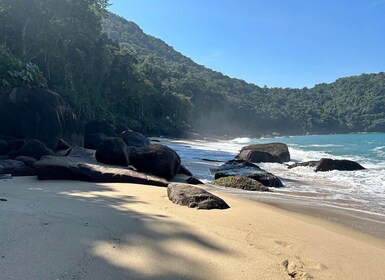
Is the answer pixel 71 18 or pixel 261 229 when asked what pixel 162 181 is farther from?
pixel 71 18

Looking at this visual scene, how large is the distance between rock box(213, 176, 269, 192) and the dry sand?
4782 millimetres

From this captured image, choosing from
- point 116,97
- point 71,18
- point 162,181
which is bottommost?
point 162,181

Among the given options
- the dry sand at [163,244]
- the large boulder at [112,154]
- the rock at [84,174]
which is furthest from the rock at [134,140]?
the dry sand at [163,244]

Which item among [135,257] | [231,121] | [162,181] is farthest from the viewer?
[231,121]

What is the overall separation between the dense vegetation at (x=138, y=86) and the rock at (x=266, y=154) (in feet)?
44.3

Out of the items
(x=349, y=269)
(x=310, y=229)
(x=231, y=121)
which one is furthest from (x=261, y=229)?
(x=231, y=121)

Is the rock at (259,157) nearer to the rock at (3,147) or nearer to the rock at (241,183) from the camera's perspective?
the rock at (241,183)

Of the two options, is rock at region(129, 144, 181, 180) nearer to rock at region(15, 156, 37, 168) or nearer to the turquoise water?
rock at region(15, 156, 37, 168)

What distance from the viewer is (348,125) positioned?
127 meters

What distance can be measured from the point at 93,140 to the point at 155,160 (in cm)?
1092

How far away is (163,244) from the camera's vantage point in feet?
13.4

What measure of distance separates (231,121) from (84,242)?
10419 cm

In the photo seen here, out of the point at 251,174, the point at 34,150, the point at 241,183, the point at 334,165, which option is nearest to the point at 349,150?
the point at 334,165

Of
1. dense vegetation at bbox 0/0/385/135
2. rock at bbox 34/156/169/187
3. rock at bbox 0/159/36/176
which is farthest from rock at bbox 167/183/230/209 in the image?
dense vegetation at bbox 0/0/385/135
